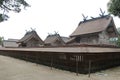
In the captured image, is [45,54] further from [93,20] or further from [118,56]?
[93,20]

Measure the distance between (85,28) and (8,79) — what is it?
69.5ft

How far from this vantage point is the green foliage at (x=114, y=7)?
19.9 m

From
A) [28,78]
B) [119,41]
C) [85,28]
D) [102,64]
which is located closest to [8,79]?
[28,78]

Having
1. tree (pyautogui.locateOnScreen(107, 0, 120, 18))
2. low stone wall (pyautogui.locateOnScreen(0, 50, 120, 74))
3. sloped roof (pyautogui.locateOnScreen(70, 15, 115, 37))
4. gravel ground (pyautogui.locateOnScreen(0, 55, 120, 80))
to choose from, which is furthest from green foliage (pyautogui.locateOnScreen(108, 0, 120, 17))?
gravel ground (pyautogui.locateOnScreen(0, 55, 120, 80))

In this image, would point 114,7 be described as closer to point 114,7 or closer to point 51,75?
point 114,7

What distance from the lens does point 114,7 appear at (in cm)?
2028

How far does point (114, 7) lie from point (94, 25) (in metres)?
9.80

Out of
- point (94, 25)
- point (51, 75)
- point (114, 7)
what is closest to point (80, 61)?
point (51, 75)

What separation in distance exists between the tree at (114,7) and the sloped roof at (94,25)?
6.07 meters

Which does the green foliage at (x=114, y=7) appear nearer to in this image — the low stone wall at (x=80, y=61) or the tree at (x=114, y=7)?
the tree at (x=114, y=7)

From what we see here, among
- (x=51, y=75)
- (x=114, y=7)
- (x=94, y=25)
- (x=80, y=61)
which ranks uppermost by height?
(x=114, y=7)

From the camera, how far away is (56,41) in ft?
143

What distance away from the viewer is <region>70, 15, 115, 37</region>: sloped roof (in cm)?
2773

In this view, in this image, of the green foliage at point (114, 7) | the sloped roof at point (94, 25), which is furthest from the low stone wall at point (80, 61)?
the sloped roof at point (94, 25)
